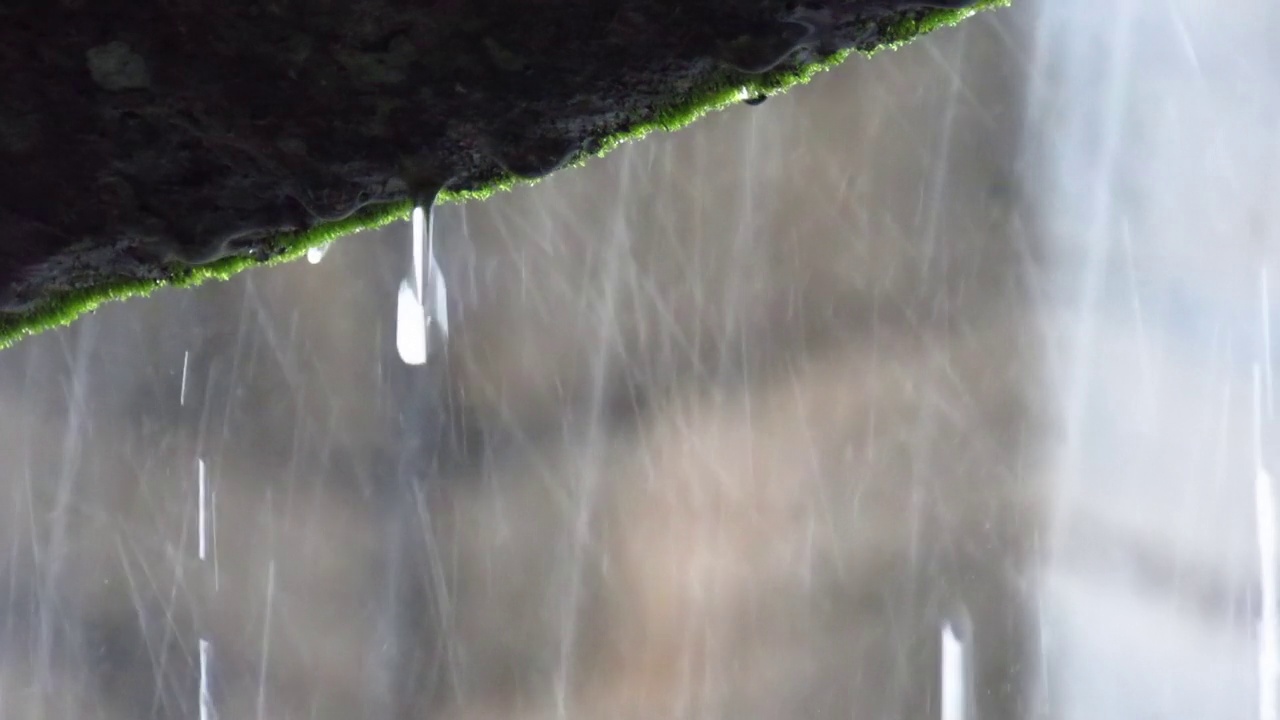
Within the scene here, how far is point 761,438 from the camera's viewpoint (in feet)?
29.5

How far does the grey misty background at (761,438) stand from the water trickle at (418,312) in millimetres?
122

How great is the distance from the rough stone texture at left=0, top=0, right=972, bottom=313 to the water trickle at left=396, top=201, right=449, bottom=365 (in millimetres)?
8155

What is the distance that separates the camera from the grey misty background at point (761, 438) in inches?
339

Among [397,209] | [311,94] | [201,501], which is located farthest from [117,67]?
[201,501]

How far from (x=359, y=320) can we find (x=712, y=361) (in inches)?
123

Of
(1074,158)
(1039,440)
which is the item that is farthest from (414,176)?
(1074,158)

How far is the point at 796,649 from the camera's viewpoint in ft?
27.8

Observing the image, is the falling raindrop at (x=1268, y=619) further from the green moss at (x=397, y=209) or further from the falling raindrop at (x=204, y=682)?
the green moss at (x=397, y=209)

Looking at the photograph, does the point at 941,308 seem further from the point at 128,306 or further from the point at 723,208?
the point at 128,306

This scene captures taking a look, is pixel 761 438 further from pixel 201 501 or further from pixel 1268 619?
pixel 201 501

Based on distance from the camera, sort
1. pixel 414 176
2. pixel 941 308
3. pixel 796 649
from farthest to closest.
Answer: pixel 941 308, pixel 796 649, pixel 414 176

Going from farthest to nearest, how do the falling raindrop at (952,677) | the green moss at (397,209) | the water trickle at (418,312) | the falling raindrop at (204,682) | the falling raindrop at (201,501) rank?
1. the water trickle at (418,312)
2. the falling raindrop at (201,501)
3. the falling raindrop at (204,682)
4. the falling raindrop at (952,677)
5. the green moss at (397,209)

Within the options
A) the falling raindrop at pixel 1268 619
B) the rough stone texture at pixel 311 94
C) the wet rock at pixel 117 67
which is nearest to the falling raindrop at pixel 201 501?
the rough stone texture at pixel 311 94

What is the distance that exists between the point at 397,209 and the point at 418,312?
27.1 feet
